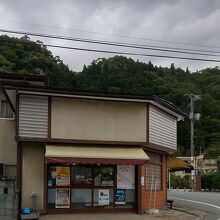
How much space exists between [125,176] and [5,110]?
624 centimetres

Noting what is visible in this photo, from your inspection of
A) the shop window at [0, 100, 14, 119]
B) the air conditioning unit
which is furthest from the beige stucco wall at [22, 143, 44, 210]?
the shop window at [0, 100, 14, 119]

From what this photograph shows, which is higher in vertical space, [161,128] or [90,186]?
[161,128]

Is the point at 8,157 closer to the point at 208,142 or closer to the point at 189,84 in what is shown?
the point at 189,84

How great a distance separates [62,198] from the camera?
19344 mm

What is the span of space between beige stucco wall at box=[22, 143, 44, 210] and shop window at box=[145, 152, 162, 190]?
4937 mm

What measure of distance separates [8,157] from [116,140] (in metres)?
4.96

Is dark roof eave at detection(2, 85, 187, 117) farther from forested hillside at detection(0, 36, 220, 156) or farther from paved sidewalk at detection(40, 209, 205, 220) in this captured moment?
forested hillside at detection(0, 36, 220, 156)

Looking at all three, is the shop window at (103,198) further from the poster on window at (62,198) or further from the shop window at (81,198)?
the poster on window at (62,198)

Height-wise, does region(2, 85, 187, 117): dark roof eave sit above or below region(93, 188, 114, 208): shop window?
above

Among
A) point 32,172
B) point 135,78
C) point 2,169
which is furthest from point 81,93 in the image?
point 135,78

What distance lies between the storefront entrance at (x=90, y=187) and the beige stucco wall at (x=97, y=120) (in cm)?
137

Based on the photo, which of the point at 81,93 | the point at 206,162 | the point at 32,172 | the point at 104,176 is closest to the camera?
the point at 81,93

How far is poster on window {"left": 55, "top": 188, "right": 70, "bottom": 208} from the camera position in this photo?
1931 centimetres

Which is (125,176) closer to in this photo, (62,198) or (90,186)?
(90,186)
